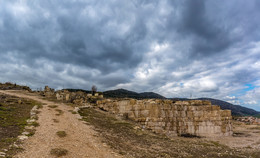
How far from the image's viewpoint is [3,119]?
1488cm

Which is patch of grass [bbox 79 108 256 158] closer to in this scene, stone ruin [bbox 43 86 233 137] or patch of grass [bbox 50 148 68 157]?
patch of grass [bbox 50 148 68 157]

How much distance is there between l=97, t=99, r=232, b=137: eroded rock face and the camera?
28438 mm

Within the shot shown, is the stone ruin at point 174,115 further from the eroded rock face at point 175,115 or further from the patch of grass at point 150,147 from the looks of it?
the patch of grass at point 150,147

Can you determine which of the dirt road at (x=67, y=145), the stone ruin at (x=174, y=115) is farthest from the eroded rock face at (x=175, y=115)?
the dirt road at (x=67, y=145)

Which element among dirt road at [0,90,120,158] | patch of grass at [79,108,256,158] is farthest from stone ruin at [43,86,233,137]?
dirt road at [0,90,120,158]

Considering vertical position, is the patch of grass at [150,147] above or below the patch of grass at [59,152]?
below

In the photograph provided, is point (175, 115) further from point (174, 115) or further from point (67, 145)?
point (67, 145)

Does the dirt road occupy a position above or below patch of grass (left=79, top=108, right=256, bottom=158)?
above

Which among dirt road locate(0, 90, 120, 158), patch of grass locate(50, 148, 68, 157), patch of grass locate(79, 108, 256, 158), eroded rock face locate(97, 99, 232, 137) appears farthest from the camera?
eroded rock face locate(97, 99, 232, 137)

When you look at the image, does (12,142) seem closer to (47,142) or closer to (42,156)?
(47,142)

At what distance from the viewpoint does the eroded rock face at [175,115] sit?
2844 centimetres

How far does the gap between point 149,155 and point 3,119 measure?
15.4 meters

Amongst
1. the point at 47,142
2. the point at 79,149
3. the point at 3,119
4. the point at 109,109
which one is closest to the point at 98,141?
the point at 79,149

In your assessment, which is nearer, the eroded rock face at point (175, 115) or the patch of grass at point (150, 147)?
the patch of grass at point (150, 147)
